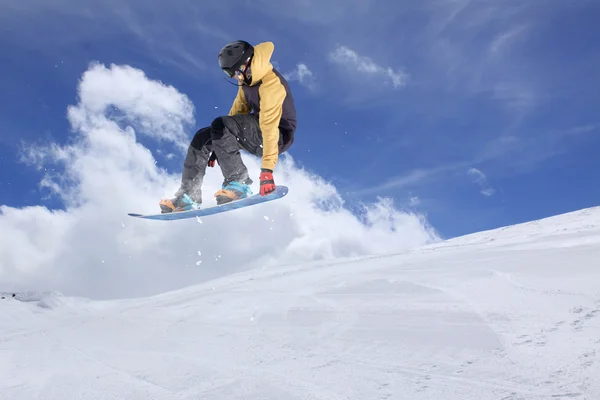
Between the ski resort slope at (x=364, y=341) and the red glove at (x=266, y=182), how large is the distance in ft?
4.82

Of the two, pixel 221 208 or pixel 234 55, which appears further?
pixel 221 208

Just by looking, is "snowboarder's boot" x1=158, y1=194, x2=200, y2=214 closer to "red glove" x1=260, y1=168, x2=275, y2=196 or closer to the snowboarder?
the snowboarder

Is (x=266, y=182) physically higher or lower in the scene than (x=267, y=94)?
lower

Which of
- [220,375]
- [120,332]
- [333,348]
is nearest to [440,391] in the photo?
[333,348]

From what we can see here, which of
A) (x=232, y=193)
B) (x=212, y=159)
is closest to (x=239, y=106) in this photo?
(x=212, y=159)

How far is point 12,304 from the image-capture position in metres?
7.88

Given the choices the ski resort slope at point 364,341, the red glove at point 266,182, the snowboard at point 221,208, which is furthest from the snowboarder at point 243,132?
the ski resort slope at point 364,341

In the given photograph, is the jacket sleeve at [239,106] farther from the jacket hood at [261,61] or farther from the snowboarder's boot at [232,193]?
the snowboarder's boot at [232,193]

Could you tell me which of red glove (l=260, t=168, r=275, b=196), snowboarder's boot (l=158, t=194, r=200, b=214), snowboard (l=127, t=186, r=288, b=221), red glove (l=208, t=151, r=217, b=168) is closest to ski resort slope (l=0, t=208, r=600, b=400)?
red glove (l=260, t=168, r=275, b=196)

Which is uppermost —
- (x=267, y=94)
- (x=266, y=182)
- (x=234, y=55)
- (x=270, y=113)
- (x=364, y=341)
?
(x=234, y=55)

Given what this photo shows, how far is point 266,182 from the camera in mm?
6645

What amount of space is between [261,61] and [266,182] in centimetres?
176

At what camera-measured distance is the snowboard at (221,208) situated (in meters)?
7.35

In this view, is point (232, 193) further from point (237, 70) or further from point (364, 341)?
point (364, 341)
